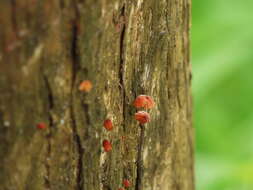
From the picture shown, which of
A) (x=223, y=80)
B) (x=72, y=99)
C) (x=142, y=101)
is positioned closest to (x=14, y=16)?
(x=72, y=99)

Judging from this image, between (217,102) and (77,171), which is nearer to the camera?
(77,171)

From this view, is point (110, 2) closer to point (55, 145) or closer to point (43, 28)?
point (43, 28)

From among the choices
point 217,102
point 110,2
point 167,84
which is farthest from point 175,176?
point 217,102

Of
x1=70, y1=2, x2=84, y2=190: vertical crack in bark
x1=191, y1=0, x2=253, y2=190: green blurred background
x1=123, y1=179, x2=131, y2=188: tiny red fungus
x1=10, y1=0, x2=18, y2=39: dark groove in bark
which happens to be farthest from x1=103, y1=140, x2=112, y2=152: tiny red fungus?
x1=191, y1=0, x2=253, y2=190: green blurred background

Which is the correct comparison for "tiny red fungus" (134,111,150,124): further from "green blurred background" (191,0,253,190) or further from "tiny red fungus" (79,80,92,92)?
"green blurred background" (191,0,253,190)

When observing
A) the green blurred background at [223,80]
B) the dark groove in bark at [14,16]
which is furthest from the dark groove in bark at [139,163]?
the green blurred background at [223,80]

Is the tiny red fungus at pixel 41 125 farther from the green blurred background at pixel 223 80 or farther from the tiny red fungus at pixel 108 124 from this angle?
the green blurred background at pixel 223 80
